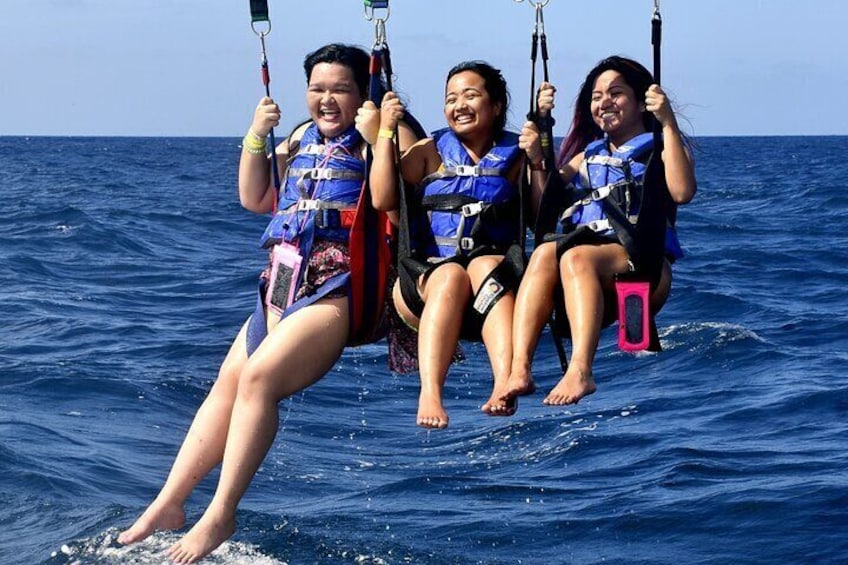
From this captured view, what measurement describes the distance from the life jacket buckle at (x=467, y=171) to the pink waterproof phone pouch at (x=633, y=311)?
0.90m

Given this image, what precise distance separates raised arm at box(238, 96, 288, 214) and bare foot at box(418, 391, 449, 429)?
1484 mm

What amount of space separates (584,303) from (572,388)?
1.46 feet

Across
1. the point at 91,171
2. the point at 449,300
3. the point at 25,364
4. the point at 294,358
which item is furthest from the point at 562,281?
the point at 91,171

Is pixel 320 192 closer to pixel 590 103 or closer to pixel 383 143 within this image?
pixel 383 143

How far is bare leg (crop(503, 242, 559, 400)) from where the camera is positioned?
7.30m

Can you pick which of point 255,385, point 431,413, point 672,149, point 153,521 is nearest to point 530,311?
point 431,413

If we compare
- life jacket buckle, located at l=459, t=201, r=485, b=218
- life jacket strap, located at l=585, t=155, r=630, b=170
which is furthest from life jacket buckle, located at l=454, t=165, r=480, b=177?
life jacket strap, located at l=585, t=155, r=630, b=170

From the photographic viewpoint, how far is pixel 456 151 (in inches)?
319

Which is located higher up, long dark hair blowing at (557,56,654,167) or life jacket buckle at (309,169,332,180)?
long dark hair blowing at (557,56,654,167)

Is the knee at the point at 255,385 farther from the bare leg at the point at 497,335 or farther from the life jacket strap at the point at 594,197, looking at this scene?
the life jacket strap at the point at 594,197

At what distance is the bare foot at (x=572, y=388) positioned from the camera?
24.0 feet

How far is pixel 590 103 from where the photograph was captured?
8.45 m

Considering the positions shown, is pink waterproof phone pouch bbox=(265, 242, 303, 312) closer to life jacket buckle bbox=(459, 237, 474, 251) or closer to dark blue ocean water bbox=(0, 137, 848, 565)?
life jacket buckle bbox=(459, 237, 474, 251)

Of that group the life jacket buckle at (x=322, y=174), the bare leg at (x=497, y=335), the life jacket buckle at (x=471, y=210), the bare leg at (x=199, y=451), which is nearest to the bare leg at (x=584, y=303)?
the bare leg at (x=497, y=335)
